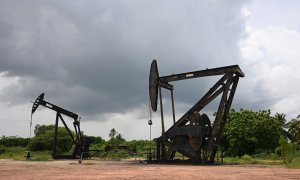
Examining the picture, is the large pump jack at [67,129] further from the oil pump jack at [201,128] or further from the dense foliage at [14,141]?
the dense foliage at [14,141]

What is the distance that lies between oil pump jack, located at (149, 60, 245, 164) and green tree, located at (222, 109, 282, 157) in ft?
54.4

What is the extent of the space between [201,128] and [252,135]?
1927 centimetres

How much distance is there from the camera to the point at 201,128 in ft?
64.3

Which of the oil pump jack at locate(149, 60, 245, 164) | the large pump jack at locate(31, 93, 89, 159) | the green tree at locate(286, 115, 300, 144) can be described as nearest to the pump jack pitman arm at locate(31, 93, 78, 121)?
the large pump jack at locate(31, 93, 89, 159)

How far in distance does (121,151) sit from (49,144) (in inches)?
695

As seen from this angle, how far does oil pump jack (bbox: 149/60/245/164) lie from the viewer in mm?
19750

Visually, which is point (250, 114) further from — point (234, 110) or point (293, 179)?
point (293, 179)

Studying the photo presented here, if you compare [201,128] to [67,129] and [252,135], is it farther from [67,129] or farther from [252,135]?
[252,135]

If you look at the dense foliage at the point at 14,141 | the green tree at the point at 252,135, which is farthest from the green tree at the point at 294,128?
the dense foliage at the point at 14,141

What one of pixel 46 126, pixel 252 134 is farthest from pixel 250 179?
pixel 46 126

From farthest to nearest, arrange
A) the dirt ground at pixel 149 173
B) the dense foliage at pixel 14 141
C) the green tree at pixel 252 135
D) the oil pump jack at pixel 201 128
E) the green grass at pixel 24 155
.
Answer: the dense foliage at pixel 14 141 < the green tree at pixel 252 135 < the green grass at pixel 24 155 < the oil pump jack at pixel 201 128 < the dirt ground at pixel 149 173

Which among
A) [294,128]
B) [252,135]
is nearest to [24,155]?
[252,135]

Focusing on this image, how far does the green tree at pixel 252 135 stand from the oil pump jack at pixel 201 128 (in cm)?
1658

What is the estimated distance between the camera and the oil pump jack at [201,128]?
19.8 metres
